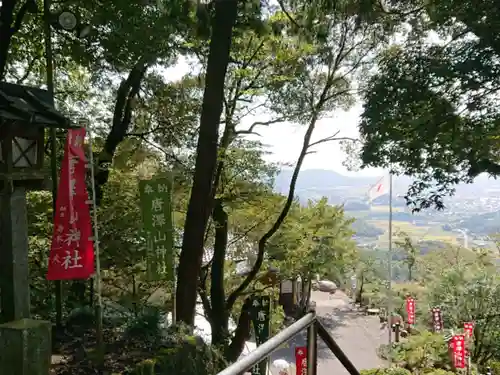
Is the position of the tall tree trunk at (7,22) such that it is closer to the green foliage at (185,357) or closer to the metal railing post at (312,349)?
the green foliage at (185,357)

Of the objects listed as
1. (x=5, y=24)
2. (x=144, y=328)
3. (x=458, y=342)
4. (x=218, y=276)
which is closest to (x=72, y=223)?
(x=144, y=328)

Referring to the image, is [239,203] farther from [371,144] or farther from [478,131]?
[478,131]

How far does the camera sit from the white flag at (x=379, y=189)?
16.7m

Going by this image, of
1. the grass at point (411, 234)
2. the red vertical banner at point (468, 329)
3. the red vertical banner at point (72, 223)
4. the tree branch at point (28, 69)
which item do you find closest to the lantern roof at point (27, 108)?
the red vertical banner at point (72, 223)

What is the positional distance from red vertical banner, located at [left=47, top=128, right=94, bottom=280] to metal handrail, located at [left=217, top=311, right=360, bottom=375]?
3.25 metres

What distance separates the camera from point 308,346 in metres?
1.68

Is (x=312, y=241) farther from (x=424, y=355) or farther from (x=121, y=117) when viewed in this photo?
(x=121, y=117)

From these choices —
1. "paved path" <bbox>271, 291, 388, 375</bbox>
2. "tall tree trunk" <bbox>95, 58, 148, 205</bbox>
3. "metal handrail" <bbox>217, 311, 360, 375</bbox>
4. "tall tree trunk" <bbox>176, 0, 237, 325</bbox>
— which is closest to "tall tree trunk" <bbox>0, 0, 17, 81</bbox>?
"tall tree trunk" <bbox>95, 58, 148, 205</bbox>

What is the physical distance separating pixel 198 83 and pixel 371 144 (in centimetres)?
467

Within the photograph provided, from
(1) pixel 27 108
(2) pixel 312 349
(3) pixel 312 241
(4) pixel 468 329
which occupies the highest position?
(1) pixel 27 108

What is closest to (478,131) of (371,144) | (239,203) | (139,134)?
(371,144)

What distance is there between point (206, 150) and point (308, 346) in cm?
459

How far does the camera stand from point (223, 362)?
568 centimetres

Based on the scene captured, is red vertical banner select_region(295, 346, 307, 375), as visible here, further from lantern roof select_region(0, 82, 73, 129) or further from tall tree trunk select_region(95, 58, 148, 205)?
tall tree trunk select_region(95, 58, 148, 205)
